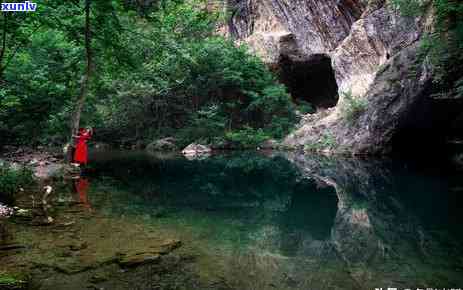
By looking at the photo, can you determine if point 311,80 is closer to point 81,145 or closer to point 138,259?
point 81,145

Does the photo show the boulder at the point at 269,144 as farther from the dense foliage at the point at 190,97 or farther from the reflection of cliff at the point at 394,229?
the reflection of cliff at the point at 394,229

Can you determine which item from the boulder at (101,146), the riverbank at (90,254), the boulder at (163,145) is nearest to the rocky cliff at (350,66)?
the boulder at (163,145)

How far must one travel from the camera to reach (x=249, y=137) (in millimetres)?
25266

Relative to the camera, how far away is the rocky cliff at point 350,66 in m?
18.7

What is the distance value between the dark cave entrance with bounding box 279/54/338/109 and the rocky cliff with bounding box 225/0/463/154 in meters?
0.08

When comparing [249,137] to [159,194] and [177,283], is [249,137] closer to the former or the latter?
[159,194]

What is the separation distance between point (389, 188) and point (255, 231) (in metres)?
5.41

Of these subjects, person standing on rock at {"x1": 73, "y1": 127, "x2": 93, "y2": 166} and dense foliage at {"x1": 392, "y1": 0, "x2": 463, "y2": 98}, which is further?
person standing on rock at {"x1": 73, "y1": 127, "x2": 93, "y2": 166}

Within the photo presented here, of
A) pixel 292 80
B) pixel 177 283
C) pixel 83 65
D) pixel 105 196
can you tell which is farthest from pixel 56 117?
pixel 292 80

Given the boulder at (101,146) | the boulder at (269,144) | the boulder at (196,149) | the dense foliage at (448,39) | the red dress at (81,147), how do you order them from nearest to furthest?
the dense foliage at (448,39)
the red dress at (81,147)
the boulder at (196,149)
the boulder at (269,144)
the boulder at (101,146)

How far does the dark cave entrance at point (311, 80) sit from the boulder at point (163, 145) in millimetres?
10503

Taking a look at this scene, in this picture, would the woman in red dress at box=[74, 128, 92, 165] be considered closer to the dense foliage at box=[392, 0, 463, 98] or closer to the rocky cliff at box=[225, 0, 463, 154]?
the dense foliage at box=[392, 0, 463, 98]

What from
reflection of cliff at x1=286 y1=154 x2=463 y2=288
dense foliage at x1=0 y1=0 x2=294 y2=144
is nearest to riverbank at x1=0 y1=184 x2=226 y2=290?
reflection of cliff at x1=286 y1=154 x2=463 y2=288

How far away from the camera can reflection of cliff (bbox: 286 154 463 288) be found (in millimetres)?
4517
